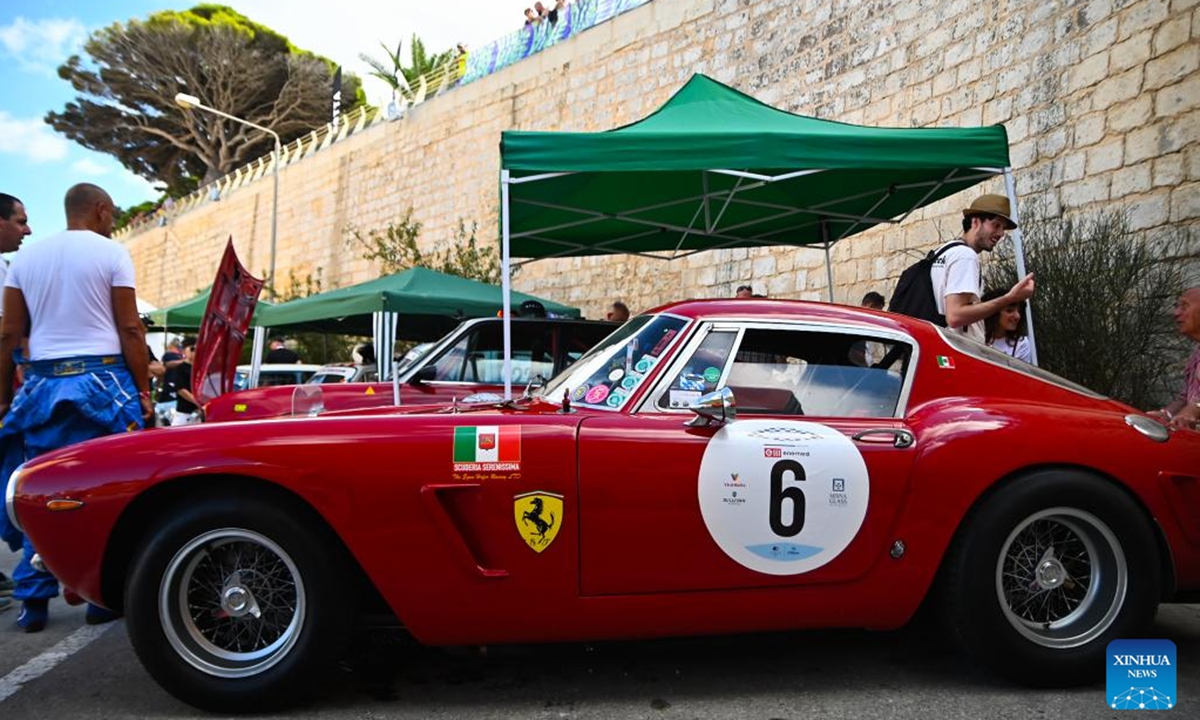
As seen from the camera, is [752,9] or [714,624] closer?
[714,624]

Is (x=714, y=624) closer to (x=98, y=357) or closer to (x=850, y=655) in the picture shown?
(x=850, y=655)

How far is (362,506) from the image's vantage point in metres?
2.44

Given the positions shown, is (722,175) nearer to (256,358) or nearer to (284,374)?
(256,358)

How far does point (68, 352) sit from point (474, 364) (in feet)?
9.69

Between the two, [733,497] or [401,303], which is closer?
[733,497]

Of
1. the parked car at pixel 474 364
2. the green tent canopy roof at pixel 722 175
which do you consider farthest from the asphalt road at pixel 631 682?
the parked car at pixel 474 364

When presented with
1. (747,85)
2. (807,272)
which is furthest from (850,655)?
(747,85)

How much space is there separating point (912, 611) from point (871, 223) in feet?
16.4

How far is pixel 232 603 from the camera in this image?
2.46 meters

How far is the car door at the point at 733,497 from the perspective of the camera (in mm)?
2490

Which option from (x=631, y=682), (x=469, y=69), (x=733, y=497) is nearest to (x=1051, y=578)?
(x=733, y=497)

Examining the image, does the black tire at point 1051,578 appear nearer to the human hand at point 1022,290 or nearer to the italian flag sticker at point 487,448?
the italian flag sticker at point 487,448

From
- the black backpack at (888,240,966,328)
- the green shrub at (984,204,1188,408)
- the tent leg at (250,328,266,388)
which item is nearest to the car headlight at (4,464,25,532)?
the black backpack at (888,240,966,328)

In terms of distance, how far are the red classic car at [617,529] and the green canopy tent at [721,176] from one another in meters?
2.27
